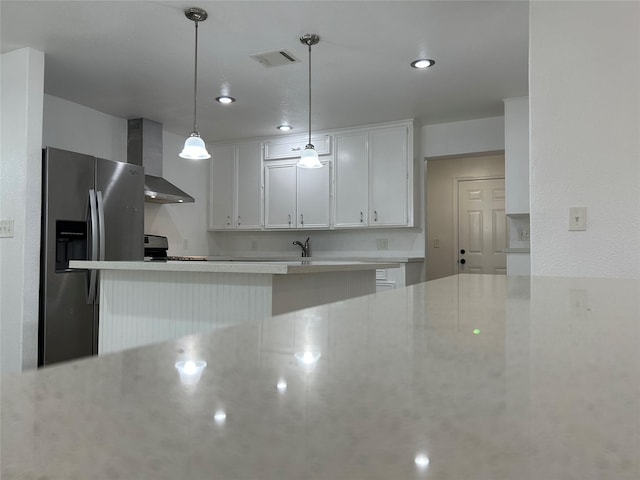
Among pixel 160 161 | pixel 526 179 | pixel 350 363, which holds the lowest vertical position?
pixel 350 363

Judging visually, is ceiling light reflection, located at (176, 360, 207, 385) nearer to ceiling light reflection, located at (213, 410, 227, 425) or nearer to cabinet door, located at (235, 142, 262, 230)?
ceiling light reflection, located at (213, 410, 227, 425)

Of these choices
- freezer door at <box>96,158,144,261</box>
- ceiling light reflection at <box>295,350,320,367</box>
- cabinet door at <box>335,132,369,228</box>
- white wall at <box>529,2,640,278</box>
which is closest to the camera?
ceiling light reflection at <box>295,350,320,367</box>

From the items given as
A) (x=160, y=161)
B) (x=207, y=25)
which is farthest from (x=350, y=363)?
(x=160, y=161)

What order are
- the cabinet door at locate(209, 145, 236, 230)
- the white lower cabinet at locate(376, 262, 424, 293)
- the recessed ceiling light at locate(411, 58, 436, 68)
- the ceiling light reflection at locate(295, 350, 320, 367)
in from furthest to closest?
the cabinet door at locate(209, 145, 236, 230) < the white lower cabinet at locate(376, 262, 424, 293) < the recessed ceiling light at locate(411, 58, 436, 68) < the ceiling light reflection at locate(295, 350, 320, 367)

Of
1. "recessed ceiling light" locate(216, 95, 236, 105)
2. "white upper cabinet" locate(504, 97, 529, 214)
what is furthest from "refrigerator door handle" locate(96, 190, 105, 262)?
"white upper cabinet" locate(504, 97, 529, 214)

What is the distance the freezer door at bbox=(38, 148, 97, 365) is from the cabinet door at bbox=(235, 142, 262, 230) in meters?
2.20

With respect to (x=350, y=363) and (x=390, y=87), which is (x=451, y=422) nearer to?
(x=350, y=363)

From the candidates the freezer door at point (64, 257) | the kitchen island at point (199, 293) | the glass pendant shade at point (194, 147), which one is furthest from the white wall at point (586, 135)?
the freezer door at point (64, 257)

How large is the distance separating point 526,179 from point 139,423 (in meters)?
4.24

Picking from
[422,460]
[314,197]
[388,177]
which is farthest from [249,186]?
[422,460]

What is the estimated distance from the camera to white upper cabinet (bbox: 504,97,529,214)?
391 centimetres

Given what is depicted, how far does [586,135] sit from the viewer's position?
1.90 m

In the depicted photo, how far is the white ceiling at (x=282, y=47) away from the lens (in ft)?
8.35

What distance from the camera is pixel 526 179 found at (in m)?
3.93
